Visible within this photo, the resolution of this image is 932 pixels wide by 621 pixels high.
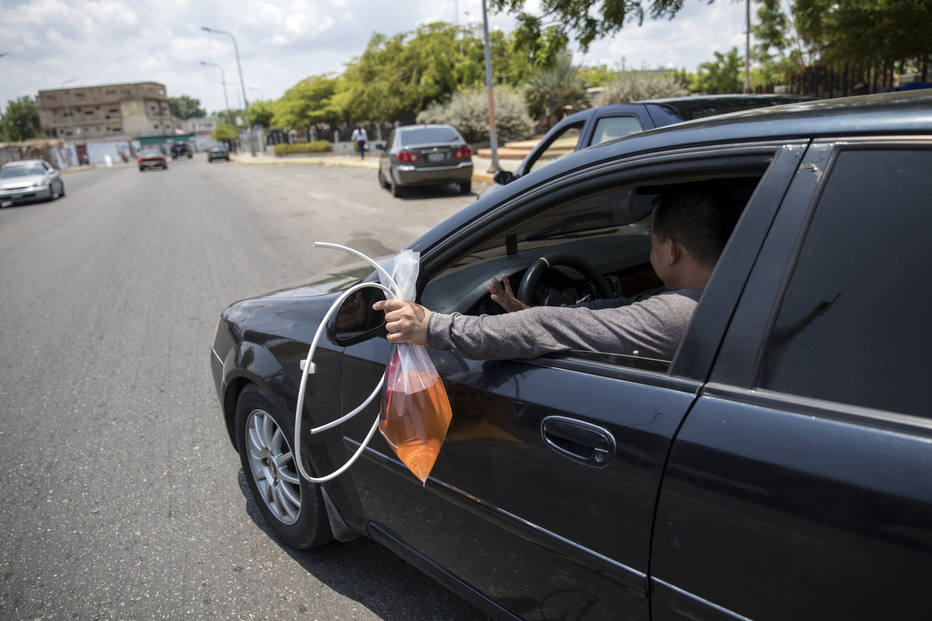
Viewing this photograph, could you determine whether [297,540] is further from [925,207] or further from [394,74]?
[394,74]

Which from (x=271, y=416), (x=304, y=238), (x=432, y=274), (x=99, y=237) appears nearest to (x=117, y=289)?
(x=304, y=238)

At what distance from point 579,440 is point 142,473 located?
2.93 m

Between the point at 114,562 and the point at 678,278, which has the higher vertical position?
the point at 678,278

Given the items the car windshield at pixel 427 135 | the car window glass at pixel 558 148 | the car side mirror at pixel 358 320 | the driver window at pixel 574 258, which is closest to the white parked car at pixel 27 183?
the car windshield at pixel 427 135

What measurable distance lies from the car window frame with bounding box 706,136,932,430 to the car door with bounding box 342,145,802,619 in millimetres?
33

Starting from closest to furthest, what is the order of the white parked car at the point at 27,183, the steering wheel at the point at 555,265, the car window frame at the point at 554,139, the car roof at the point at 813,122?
the car roof at the point at 813,122, the steering wheel at the point at 555,265, the car window frame at the point at 554,139, the white parked car at the point at 27,183

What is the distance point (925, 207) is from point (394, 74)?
38207mm

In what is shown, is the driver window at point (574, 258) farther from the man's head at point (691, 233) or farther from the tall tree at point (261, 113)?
the tall tree at point (261, 113)

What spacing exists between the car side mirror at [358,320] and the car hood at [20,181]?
24.0 metres

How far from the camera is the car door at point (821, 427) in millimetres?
1100

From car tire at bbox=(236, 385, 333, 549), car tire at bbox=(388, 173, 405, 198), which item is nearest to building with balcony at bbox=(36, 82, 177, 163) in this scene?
car tire at bbox=(388, 173, 405, 198)

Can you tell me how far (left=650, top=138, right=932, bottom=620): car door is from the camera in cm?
110

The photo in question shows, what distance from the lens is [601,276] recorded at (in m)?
2.58

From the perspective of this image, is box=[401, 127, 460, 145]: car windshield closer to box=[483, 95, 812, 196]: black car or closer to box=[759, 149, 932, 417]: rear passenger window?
box=[483, 95, 812, 196]: black car
